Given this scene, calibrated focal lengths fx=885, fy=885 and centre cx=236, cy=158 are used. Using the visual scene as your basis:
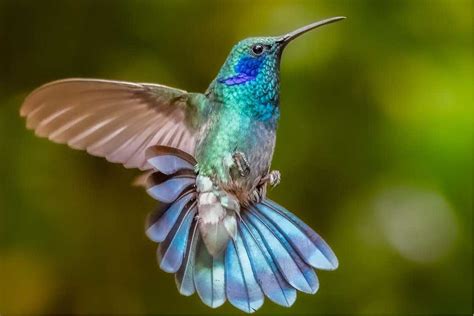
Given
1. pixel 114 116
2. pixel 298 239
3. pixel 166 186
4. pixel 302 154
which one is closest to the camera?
pixel 166 186

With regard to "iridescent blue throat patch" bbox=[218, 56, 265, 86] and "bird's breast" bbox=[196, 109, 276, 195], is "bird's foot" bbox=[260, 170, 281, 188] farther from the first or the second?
"iridescent blue throat patch" bbox=[218, 56, 265, 86]

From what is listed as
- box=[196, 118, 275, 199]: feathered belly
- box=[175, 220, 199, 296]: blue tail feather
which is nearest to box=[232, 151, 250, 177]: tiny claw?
box=[196, 118, 275, 199]: feathered belly

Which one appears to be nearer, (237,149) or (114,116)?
(237,149)

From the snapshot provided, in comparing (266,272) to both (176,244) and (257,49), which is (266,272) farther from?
(257,49)

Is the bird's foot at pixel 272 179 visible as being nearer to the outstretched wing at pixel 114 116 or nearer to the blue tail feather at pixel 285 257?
the blue tail feather at pixel 285 257

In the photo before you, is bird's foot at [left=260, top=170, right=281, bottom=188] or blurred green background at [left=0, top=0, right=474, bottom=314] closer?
bird's foot at [left=260, top=170, right=281, bottom=188]

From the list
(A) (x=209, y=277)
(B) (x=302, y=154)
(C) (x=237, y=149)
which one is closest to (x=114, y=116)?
(C) (x=237, y=149)

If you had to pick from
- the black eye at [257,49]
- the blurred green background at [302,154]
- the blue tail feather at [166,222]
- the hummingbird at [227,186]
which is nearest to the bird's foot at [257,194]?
the hummingbird at [227,186]
